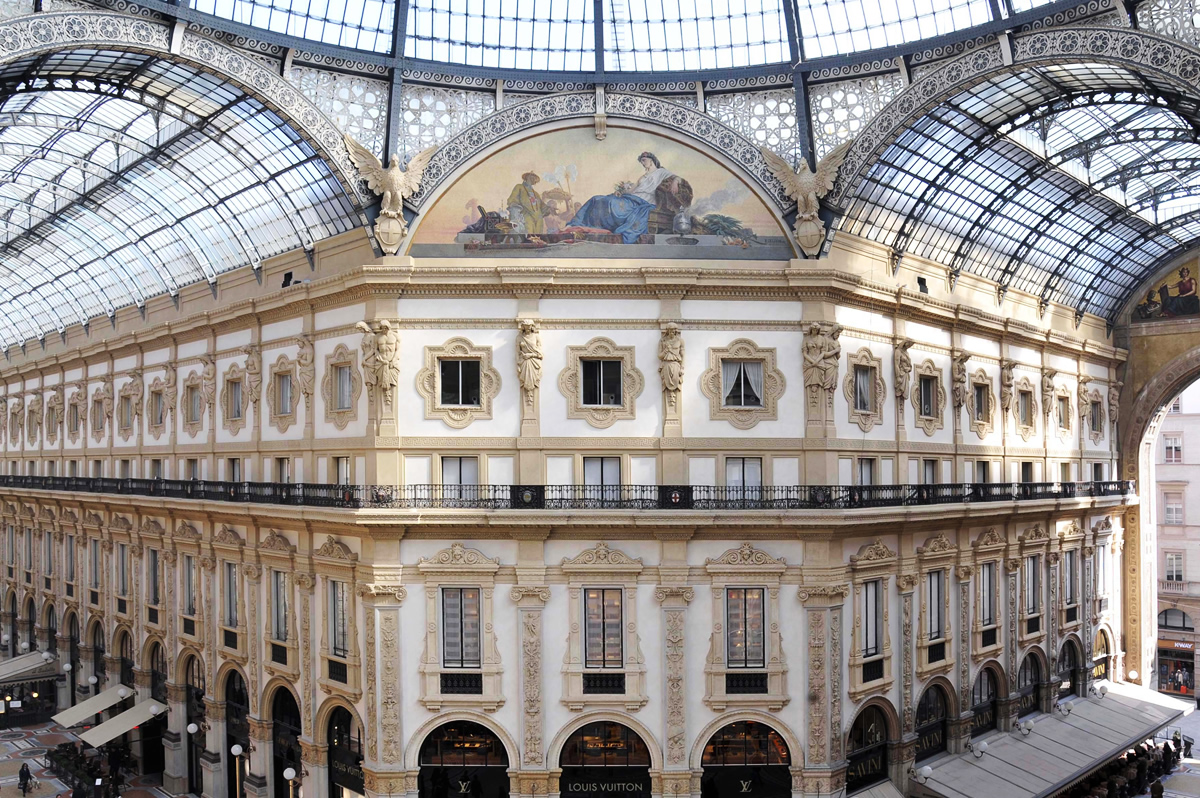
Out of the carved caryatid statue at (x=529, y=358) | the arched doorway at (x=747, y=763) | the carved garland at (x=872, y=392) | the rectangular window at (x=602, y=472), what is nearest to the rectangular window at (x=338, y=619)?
the rectangular window at (x=602, y=472)

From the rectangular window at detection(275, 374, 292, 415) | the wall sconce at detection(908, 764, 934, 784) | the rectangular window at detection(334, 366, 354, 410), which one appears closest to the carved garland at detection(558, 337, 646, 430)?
the rectangular window at detection(334, 366, 354, 410)

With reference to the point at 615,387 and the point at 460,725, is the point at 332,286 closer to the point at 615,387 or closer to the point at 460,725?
the point at 615,387

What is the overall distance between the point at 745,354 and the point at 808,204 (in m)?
6.11

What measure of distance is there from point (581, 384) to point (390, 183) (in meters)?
9.98

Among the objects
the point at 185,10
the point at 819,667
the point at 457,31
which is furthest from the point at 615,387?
the point at 185,10

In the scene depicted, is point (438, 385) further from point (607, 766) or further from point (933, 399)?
point (933, 399)

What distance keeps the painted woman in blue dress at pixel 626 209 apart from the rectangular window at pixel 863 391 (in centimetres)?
961

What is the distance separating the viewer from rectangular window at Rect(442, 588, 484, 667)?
38312 mm

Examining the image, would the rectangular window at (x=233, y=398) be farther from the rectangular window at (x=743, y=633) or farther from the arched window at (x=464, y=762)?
the rectangular window at (x=743, y=633)

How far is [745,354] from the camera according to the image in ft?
129

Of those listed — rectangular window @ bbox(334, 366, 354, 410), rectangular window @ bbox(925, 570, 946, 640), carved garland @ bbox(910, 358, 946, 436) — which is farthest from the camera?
carved garland @ bbox(910, 358, 946, 436)

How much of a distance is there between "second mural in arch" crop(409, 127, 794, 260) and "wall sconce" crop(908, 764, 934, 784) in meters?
19.8

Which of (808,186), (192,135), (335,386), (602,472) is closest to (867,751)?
(602,472)

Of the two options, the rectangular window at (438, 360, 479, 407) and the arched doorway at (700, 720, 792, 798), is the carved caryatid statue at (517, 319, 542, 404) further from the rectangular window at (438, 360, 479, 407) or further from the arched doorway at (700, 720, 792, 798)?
the arched doorway at (700, 720, 792, 798)
